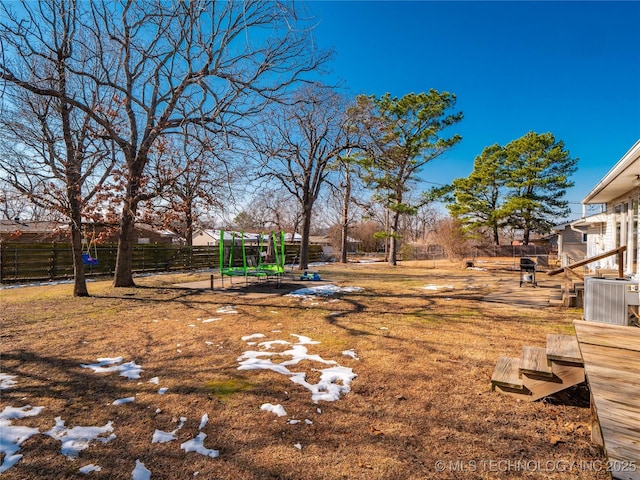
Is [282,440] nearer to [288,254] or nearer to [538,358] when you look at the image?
[538,358]

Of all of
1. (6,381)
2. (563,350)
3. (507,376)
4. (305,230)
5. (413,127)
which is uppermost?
(413,127)

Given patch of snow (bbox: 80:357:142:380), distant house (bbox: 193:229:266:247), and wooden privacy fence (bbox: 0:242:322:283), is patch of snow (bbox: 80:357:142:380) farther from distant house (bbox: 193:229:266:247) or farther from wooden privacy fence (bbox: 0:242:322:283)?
wooden privacy fence (bbox: 0:242:322:283)

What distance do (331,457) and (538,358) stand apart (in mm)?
2192

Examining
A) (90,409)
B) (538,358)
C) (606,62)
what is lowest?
(90,409)

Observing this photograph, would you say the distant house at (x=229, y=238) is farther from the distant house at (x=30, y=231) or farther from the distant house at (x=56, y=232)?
the distant house at (x=30, y=231)

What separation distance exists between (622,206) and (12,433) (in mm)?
13463

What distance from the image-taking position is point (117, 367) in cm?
373

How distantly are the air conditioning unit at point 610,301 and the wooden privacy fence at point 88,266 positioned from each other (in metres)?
10.5

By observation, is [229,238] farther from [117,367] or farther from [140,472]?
[140,472]

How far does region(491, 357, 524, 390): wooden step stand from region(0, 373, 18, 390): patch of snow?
4661mm

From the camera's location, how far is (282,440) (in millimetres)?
2330

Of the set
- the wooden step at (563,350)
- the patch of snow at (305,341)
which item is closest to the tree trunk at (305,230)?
the patch of snow at (305,341)

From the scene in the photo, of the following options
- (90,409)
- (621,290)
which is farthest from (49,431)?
(621,290)

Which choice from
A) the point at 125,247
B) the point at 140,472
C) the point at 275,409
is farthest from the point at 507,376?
the point at 125,247
